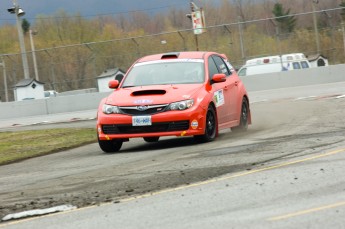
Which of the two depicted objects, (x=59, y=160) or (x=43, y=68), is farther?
(x=43, y=68)

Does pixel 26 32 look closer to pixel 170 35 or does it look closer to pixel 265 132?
pixel 170 35

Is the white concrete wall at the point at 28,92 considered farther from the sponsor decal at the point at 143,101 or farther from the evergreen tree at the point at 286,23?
the sponsor decal at the point at 143,101

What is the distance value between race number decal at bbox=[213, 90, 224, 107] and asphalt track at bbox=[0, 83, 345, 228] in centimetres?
63

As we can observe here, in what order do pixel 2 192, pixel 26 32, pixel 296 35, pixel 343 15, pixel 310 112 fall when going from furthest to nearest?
1. pixel 26 32
2. pixel 343 15
3. pixel 296 35
4. pixel 310 112
5. pixel 2 192

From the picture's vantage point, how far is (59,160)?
502 inches

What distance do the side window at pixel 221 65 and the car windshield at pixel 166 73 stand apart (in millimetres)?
668

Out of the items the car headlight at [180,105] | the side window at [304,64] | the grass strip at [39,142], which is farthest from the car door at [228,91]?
the side window at [304,64]

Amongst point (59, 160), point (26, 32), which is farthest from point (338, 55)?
point (26, 32)

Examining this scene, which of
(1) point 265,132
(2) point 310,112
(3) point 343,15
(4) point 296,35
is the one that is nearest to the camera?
(1) point 265,132

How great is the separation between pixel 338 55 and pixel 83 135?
20.7 m

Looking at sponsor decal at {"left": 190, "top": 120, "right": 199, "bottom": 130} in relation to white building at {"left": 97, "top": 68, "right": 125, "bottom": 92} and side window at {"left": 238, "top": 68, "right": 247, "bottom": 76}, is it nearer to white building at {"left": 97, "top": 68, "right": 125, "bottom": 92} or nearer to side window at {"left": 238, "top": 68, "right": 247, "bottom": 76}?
white building at {"left": 97, "top": 68, "right": 125, "bottom": 92}

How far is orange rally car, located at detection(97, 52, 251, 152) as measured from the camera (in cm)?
1241

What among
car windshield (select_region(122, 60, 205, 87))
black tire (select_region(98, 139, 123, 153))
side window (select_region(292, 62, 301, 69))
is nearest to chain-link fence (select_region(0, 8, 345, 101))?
side window (select_region(292, 62, 301, 69))

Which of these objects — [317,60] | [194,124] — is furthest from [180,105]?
[317,60]
